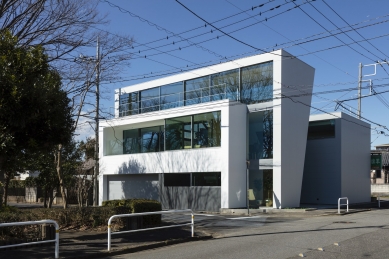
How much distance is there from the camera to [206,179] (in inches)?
1085

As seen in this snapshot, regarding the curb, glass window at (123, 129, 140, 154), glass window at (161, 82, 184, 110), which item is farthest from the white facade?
the curb

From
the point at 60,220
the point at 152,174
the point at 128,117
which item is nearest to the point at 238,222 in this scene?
the point at 60,220

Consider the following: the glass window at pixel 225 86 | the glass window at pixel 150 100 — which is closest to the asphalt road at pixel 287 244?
the glass window at pixel 225 86

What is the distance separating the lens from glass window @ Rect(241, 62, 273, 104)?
88.7 feet

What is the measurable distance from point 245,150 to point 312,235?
43.6 feet

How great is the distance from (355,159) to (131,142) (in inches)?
647

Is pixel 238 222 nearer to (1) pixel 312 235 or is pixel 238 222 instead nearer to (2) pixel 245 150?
(1) pixel 312 235

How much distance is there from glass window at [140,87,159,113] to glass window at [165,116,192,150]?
3710 millimetres

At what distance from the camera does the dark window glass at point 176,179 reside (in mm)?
28891

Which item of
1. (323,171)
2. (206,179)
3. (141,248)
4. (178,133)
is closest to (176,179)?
(206,179)

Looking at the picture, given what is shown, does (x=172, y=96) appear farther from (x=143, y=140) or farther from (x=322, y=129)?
(x=322, y=129)

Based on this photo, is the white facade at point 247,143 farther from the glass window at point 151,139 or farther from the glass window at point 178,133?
the glass window at point 151,139

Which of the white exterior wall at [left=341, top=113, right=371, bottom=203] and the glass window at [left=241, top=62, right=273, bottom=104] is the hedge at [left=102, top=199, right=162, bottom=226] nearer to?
the glass window at [left=241, top=62, right=273, bottom=104]

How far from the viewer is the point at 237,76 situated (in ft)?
94.2
